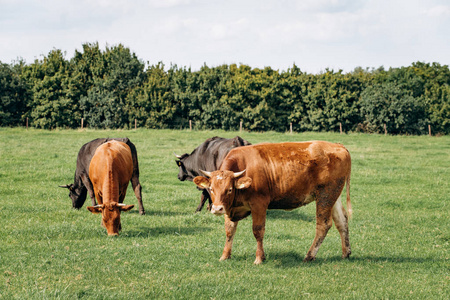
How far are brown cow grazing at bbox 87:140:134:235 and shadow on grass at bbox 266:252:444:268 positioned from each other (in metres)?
3.34

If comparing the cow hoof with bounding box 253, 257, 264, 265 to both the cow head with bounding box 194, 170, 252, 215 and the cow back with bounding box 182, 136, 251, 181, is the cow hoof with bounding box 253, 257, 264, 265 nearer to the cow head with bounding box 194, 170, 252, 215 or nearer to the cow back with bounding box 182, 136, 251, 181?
the cow head with bounding box 194, 170, 252, 215

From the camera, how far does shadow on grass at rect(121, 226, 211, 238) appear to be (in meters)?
10.4

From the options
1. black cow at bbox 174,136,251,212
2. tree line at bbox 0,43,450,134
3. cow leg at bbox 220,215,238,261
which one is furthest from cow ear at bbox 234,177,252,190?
tree line at bbox 0,43,450,134

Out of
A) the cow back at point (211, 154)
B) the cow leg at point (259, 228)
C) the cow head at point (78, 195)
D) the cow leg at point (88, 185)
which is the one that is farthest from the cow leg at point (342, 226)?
the cow head at point (78, 195)

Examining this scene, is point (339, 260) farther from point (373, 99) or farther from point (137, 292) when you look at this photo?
point (373, 99)

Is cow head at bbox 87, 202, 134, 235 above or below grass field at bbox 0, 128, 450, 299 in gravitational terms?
above

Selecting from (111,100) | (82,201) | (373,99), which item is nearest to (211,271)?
(82,201)

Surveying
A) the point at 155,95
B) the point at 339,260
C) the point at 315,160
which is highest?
the point at 155,95

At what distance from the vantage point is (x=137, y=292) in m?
6.61

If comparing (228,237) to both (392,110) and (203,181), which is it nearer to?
(203,181)

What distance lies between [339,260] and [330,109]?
4833 cm

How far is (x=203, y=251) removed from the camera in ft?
29.8

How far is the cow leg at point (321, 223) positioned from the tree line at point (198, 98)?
1825 inches

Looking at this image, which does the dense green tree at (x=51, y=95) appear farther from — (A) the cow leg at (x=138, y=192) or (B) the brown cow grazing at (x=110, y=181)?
(B) the brown cow grazing at (x=110, y=181)
